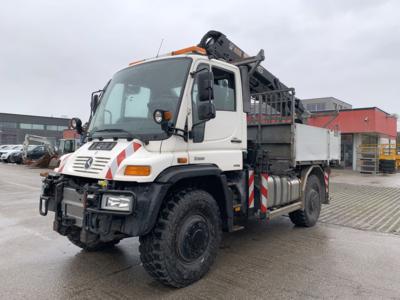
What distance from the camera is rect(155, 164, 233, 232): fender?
3.37 meters

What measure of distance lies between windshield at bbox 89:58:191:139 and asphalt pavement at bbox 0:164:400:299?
5.83 feet

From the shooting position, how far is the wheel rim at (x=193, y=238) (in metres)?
3.57

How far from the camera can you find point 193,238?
3668mm

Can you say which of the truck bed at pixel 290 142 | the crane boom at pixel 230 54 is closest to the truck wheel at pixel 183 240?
the truck bed at pixel 290 142

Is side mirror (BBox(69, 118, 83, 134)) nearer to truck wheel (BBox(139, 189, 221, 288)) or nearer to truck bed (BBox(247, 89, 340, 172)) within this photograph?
truck wheel (BBox(139, 189, 221, 288))

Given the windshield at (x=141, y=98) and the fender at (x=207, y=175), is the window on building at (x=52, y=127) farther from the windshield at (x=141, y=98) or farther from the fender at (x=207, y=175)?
the fender at (x=207, y=175)

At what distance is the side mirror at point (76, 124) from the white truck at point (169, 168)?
0.7 inches

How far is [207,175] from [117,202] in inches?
45.8

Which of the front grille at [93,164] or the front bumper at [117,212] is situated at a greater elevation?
the front grille at [93,164]

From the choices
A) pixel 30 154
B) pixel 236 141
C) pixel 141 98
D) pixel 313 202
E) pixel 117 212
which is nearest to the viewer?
pixel 117 212

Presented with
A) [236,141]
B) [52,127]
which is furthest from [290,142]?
[52,127]

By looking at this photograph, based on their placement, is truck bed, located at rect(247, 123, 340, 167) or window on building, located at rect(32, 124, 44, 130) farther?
window on building, located at rect(32, 124, 44, 130)

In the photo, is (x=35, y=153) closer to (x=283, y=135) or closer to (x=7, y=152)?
(x=7, y=152)

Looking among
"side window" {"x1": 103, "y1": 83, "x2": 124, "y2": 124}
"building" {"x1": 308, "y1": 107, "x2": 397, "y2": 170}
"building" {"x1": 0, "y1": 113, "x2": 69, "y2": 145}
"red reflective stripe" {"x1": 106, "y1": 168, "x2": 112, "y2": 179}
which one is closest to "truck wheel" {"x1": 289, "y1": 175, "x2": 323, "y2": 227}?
"side window" {"x1": 103, "y1": 83, "x2": 124, "y2": 124}
